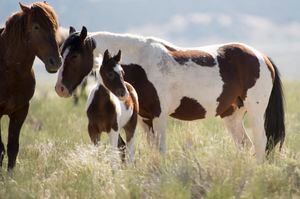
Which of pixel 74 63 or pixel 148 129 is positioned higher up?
pixel 74 63

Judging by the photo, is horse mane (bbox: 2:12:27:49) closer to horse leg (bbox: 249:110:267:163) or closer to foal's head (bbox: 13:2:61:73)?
foal's head (bbox: 13:2:61:73)

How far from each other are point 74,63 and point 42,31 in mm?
638

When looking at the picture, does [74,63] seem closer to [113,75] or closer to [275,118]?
[113,75]

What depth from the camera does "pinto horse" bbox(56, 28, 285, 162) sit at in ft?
29.3

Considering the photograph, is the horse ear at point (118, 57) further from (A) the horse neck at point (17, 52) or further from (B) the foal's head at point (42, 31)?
(A) the horse neck at point (17, 52)

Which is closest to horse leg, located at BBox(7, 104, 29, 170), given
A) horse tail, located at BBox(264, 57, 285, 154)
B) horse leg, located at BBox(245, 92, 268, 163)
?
horse leg, located at BBox(245, 92, 268, 163)

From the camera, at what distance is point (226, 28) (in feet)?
344

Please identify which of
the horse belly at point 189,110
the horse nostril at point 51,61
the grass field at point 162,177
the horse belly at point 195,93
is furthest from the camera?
the horse belly at point 189,110

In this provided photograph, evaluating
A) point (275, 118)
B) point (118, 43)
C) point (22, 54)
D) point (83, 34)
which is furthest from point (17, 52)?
point (275, 118)

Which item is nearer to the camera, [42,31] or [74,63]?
[42,31]

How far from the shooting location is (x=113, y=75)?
8.52 meters

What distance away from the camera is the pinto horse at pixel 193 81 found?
29.3 feet

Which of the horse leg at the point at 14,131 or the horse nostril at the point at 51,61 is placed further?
the horse leg at the point at 14,131

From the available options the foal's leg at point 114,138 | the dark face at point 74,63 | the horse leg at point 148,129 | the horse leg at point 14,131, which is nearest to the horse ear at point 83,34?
the dark face at point 74,63
